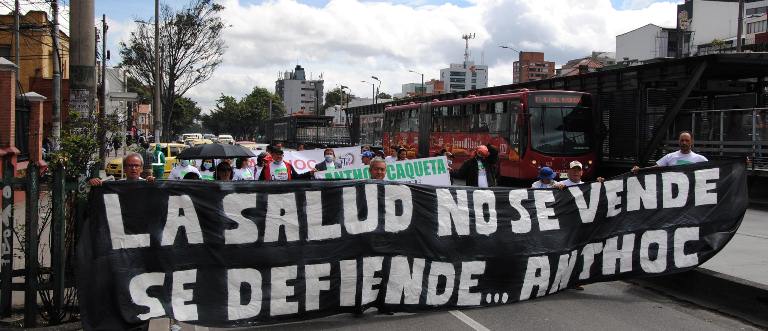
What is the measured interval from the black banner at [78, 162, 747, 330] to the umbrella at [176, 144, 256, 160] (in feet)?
20.5

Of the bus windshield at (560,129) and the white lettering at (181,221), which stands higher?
the bus windshield at (560,129)

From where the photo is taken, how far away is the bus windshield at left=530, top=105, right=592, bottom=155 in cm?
2081

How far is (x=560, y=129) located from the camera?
69.4ft

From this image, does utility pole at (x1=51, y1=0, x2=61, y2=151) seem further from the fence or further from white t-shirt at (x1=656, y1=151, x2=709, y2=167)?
white t-shirt at (x1=656, y1=151, x2=709, y2=167)

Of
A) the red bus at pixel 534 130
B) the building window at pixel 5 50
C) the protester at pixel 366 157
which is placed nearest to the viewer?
the protester at pixel 366 157

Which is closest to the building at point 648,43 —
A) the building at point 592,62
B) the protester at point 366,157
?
the building at point 592,62

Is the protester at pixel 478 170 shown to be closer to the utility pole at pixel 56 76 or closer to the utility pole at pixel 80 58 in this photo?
the utility pole at pixel 80 58

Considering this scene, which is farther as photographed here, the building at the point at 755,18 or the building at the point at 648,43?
the building at the point at 648,43

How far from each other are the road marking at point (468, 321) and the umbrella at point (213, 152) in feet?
22.0

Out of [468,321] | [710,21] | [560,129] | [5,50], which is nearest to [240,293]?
[468,321]

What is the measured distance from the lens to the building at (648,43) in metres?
86.8

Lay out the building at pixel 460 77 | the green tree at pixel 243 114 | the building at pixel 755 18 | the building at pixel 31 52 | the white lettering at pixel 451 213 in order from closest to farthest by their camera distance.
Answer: the white lettering at pixel 451 213
the building at pixel 31 52
the building at pixel 755 18
the green tree at pixel 243 114
the building at pixel 460 77

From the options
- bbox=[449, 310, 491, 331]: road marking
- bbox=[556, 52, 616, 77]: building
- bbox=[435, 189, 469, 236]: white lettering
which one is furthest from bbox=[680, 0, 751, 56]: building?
bbox=[449, 310, 491, 331]: road marking

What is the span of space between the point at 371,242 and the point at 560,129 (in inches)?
623
